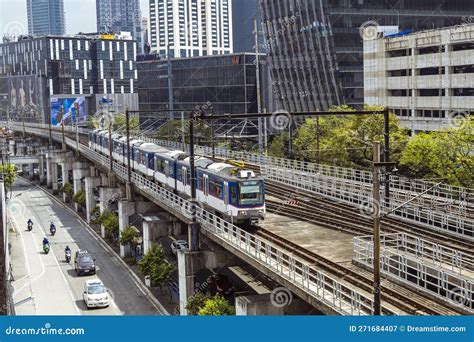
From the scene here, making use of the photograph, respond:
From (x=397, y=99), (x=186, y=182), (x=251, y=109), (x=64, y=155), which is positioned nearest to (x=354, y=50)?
(x=397, y=99)

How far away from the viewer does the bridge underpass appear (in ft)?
62.2

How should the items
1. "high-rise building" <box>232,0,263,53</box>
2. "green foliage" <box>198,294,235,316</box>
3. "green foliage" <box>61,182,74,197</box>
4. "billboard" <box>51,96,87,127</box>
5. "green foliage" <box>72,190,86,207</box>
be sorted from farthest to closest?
"high-rise building" <box>232,0,263,53</box> → "billboard" <box>51,96,87,127</box> → "green foliage" <box>61,182,74,197</box> → "green foliage" <box>72,190,86,207</box> → "green foliage" <box>198,294,235,316</box>

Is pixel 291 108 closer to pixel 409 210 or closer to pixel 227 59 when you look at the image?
pixel 227 59

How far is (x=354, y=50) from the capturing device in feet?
244

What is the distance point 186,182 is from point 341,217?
10791 mm

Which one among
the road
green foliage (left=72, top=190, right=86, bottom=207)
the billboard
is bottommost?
the road

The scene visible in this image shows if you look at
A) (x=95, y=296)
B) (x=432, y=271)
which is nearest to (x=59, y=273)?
(x=95, y=296)

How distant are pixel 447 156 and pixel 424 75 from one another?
2193 centimetres

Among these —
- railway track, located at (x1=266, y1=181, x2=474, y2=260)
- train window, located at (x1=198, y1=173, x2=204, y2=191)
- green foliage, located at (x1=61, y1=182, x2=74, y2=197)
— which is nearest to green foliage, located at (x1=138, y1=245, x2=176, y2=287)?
train window, located at (x1=198, y1=173, x2=204, y2=191)

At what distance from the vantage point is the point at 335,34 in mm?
73875

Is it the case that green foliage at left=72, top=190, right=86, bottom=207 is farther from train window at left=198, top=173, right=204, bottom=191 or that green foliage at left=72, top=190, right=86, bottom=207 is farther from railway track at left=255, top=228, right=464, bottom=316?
railway track at left=255, top=228, right=464, bottom=316

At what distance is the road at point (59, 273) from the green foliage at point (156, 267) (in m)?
1.15

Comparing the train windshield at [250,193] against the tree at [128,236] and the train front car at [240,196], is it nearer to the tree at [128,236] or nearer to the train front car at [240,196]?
the train front car at [240,196]

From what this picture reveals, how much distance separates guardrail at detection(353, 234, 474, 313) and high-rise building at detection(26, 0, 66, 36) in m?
138
